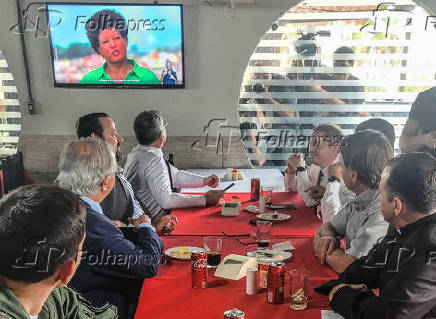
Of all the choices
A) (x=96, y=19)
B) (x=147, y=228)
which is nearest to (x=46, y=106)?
(x=96, y=19)

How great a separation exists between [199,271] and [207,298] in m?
0.11

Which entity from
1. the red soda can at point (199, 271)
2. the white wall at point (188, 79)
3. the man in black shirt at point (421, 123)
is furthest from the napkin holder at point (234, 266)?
the white wall at point (188, 79)

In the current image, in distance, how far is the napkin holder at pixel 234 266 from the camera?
191 centimetres

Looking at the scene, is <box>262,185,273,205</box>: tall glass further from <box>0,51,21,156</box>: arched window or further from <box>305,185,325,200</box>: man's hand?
<box>0,51,21,156</box>: arched window

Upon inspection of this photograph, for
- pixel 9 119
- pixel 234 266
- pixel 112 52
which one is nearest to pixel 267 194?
pixel 234 266

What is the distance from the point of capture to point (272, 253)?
2168 millimetres

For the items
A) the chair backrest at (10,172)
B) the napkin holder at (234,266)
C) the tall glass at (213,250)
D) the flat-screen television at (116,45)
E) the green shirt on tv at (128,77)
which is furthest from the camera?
the green shirt on tv at (128,77)

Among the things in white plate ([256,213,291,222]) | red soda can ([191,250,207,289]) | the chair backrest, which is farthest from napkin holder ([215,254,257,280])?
the chair backrest

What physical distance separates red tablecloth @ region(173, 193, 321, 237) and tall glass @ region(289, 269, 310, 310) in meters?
0.83

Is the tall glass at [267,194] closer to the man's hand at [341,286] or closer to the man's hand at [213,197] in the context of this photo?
the man's hand at [213,197]

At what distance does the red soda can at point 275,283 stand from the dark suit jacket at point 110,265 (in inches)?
20.3

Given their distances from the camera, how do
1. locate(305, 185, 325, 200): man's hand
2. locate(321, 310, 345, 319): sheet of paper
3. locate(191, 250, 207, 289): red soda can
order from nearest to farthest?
1. locate(321, 310, 345, 319): sheet of paper
2. locate(191, 250, 207, 289): red soda can
3. locate(305, 185, 325, 200): man's hand

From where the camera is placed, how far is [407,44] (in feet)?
16.9

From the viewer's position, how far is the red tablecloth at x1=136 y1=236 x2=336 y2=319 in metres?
1.63
